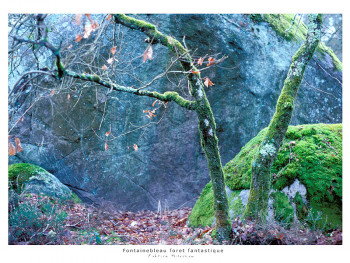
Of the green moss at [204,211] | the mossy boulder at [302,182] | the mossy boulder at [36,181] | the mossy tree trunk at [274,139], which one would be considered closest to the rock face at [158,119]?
the mossy boulder at [36,181]

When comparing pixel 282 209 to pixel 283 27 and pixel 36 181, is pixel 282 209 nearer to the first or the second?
pixel 36 181

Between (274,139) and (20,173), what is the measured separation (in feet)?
14.6

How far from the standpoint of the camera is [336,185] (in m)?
3.79

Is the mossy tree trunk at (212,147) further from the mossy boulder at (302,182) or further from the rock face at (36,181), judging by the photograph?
the rock face at (36,181)

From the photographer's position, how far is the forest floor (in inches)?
133

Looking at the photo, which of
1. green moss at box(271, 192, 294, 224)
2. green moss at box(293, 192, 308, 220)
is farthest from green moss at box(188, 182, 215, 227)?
green moss at box(293, 192, 308, 220)

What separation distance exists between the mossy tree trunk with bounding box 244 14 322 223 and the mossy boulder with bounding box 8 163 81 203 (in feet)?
11.7

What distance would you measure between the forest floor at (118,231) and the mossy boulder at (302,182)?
0.22 meters

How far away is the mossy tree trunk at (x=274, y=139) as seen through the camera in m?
3.62

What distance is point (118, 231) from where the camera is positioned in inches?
186

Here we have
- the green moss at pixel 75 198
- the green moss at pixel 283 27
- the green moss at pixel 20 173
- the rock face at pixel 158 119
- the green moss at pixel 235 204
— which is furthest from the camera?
the green moss at pixel 283 27

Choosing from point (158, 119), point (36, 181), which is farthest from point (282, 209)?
point (36, 181)

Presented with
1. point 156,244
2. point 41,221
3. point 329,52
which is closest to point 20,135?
point 41,221
